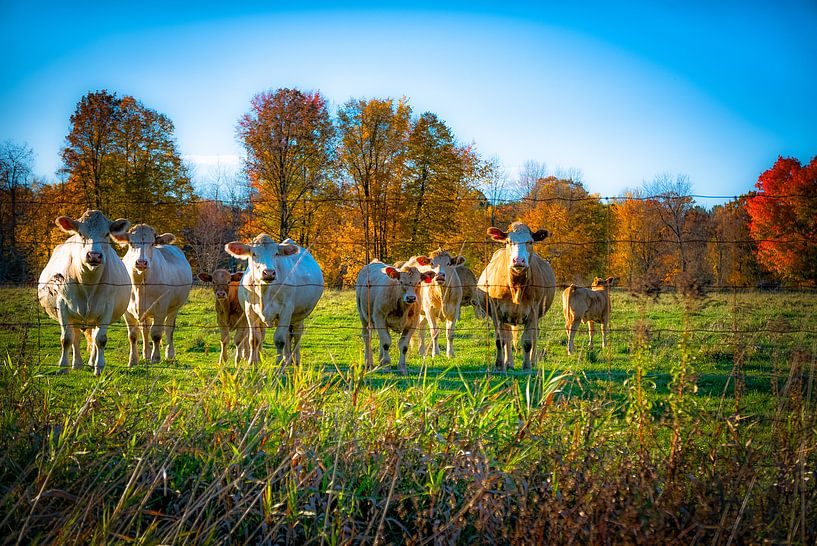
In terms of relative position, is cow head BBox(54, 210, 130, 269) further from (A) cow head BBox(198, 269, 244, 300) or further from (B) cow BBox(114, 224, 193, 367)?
(A) cow head BBox(198, 269, 244, 300)

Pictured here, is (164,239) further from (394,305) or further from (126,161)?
(126,161)

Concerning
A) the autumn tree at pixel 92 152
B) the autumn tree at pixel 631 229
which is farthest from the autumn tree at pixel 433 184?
the autumn tree at pixel 92 152

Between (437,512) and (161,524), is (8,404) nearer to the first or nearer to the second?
(161,524)

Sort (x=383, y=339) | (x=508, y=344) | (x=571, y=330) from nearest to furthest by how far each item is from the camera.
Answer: (x=508, y=344) → (x=383, y=339) → (x=571, y=330)

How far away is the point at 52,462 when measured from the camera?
12.8 ft

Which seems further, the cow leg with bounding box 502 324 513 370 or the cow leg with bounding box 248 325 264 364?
the cow leg with bounding box 502 324 513 370

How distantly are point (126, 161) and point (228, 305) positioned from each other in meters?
16.8

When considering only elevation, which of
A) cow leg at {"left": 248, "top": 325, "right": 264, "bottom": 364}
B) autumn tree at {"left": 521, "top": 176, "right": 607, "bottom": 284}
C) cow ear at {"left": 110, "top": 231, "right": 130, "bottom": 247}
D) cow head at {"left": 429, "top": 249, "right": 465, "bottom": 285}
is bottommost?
cow leg at {"left": 248, "top": 325, "right": 264, "bottom": 364}

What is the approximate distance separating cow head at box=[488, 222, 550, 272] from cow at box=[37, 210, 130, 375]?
18.9ft

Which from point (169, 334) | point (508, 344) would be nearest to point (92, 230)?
point (169, 334)

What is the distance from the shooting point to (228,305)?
1143cm

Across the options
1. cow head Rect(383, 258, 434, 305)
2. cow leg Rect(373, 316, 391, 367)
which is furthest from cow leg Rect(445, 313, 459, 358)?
Answer: cow leg Rect(373, 316, 391, 367)

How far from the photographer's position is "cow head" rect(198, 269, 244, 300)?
11133 millimetres

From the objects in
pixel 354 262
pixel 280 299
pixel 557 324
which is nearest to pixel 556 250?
pixel 354 262
